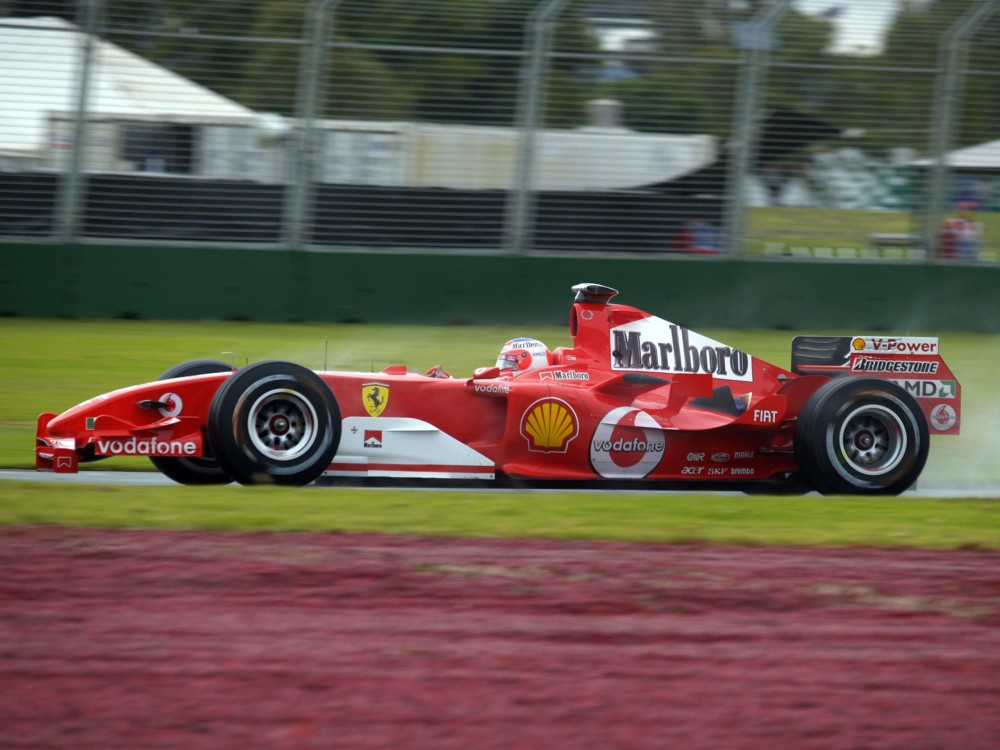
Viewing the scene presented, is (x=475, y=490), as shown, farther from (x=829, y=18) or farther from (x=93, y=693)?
(x=829, y=18)

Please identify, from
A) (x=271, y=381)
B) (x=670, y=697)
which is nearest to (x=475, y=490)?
(x=271, y=381)

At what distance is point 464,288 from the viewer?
16.0 metres

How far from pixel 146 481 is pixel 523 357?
261cm

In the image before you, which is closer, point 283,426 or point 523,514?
point 523,514

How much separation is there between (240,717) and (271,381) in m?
3.46

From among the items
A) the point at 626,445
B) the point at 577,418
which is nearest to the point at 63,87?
the point at 577,418

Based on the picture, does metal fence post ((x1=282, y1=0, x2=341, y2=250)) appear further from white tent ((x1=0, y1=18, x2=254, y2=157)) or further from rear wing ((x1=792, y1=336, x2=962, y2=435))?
rear wing ((x1=792, y1=336, x2=962, y2=435))

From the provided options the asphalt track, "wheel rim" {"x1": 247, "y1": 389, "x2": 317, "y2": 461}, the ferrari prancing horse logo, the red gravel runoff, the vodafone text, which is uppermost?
the ferrari prancing horse logo

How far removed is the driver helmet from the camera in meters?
8.18

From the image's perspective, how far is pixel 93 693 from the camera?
4.12 metres

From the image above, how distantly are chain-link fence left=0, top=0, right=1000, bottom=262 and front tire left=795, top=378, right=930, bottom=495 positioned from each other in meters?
8.29

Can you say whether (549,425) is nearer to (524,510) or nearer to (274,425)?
(524,510)

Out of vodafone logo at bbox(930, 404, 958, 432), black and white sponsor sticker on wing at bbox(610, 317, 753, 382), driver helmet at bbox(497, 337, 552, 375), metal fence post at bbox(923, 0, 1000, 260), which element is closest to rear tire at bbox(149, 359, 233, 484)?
driver helmet at bbox(497, 337, 552, 375)

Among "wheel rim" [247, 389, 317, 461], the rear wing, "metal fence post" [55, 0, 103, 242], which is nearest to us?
"wheel rim" [247, 389, 317, 461]
